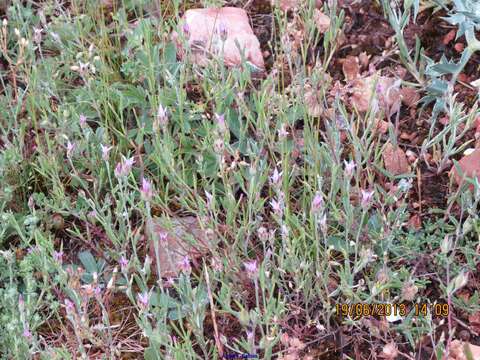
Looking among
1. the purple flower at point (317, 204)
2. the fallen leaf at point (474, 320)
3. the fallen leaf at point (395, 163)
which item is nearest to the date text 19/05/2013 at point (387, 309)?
the fallen leaf at point (474, 320)

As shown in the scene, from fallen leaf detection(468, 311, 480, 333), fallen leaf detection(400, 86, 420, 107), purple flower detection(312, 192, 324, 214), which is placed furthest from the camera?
fallen leaf detection(400, 86, 420, 107)

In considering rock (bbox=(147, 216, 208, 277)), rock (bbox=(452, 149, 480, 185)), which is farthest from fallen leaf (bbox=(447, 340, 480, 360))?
rock (bbox=(147, 216, 208, 277))

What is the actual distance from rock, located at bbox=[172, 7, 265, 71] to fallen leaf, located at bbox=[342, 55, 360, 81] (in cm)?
29

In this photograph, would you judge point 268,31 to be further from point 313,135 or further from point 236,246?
point 236,246

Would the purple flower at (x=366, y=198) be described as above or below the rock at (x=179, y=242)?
above

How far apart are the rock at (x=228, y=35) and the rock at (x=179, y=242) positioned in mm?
623

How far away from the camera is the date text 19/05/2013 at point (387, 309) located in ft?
5.90

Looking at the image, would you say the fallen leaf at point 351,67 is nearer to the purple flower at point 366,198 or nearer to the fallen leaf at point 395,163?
the fallen leaf at point 395,163

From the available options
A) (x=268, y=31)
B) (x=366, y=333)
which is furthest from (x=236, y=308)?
(x=268, y=31)

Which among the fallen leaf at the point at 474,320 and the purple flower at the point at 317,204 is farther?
the fallen leaf at the point at 474,320

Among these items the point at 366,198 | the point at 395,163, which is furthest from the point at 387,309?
the point at 395,163

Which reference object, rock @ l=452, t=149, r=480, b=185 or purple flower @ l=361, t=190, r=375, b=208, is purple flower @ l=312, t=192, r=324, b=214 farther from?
A: rock @ l=452, t=149, r=480, b=185

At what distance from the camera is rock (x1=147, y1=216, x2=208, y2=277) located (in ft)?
6.40

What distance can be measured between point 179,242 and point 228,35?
2.84ft
